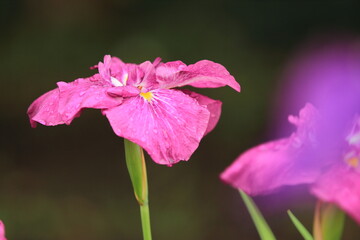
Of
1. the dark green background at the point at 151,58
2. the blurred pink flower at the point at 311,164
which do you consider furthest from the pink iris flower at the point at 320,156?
the dark green background at the point at 151,58

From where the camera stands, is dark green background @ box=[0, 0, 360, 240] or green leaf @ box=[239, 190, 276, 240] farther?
dark green background @ box=[0, 0, 360, 240]

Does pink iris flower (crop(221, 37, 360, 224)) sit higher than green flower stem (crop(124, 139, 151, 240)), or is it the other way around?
pink iris flower (crop(221, 37, 360, 224))

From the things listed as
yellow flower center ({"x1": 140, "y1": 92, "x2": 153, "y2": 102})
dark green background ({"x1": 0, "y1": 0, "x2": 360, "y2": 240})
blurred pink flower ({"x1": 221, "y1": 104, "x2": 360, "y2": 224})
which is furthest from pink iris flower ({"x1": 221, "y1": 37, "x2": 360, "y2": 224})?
dark green background ({"x1": 0, "y1": 0, "x2": 360, "y2": 240})

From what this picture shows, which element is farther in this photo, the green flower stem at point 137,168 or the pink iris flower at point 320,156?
the green flower stem at point 137,168

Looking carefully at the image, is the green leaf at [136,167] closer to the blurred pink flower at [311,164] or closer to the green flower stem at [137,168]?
the green flower stem at [137,168]

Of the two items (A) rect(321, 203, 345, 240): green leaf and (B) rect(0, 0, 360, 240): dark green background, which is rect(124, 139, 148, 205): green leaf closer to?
(A) rect(321, 203, 345, 240): green leaf

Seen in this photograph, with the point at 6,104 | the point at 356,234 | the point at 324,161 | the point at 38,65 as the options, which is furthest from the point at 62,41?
the point at 324,161
